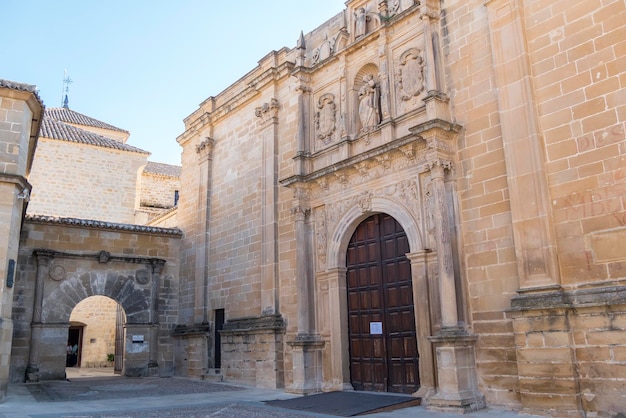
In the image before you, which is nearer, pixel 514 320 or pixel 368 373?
pixel 514 320

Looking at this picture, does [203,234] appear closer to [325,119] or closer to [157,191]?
[325,119]

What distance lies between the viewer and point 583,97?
23.2 ft

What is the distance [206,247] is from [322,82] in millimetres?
5740

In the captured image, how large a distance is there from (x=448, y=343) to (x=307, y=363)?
11.3 feet

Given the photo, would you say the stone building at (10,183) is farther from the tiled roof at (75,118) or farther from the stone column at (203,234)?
the tiled roof at (75,118)

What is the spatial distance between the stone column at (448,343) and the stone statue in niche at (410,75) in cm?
167

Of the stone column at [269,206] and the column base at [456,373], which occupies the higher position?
the stone column at [269,206]

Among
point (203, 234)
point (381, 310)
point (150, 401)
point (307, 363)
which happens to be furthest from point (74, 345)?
point (381, 310)

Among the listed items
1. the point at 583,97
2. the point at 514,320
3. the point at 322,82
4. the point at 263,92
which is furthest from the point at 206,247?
the point at 583,97

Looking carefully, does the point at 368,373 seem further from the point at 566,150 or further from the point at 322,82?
the point at 322,82

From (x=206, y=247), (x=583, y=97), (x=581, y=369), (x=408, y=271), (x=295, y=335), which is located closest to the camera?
(x=581, y=369)

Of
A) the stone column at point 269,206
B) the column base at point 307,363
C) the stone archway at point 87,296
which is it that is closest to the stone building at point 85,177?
the stone archway at point 87,296

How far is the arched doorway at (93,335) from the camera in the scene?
846 inches

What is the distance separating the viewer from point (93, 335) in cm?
2161
